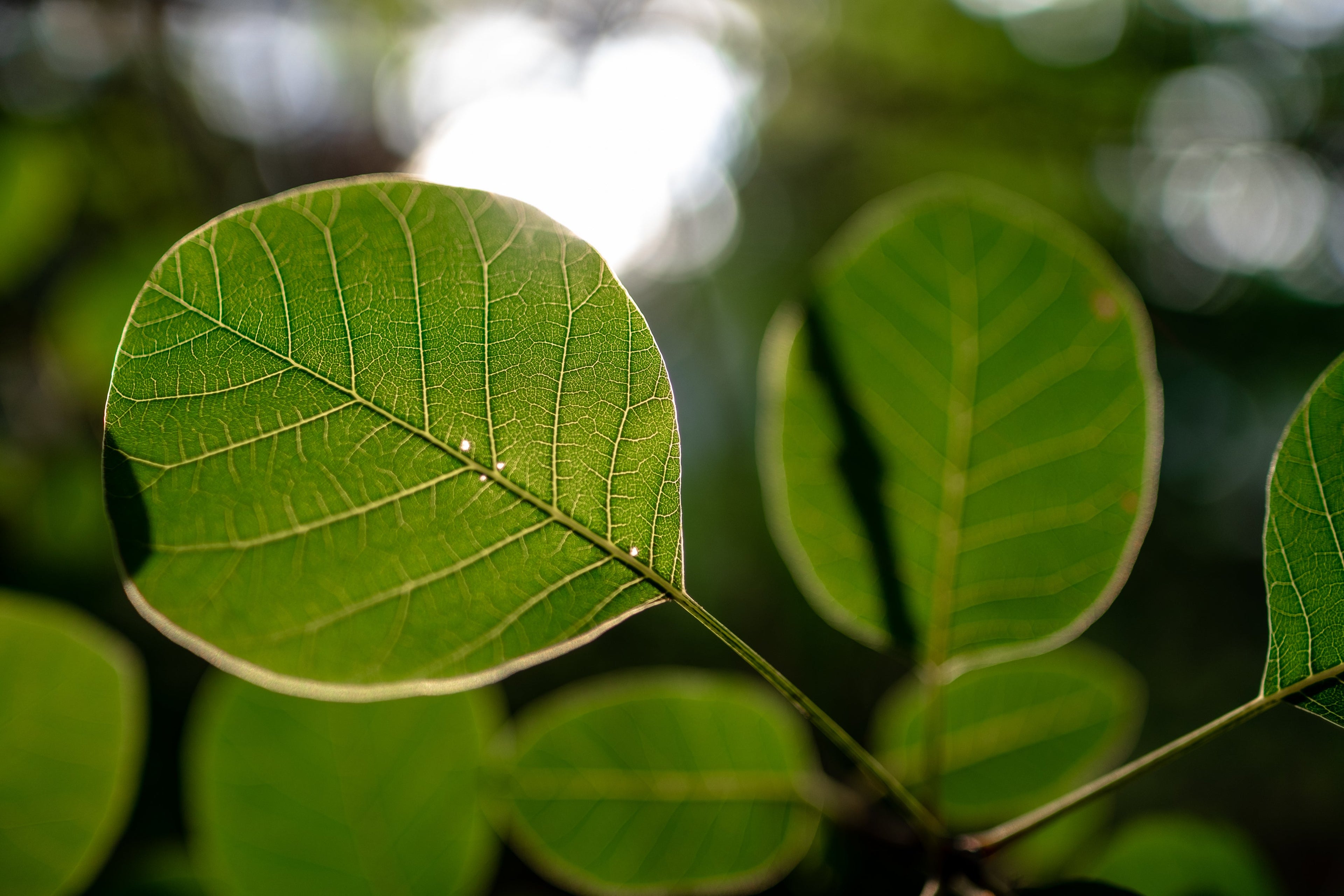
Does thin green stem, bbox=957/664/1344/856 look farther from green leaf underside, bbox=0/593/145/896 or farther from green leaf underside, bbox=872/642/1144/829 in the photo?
green leaf underside, bbox=0/593/145/896

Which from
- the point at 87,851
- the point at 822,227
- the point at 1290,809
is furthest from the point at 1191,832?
the point at 1290,809

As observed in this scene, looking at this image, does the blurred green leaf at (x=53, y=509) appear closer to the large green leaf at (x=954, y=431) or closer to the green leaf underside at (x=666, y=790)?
the green leaf underside at (x=666, y=790)

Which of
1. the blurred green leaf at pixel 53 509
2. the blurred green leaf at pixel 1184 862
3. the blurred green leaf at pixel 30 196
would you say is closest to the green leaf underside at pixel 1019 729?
the blurred green leaf at pixel 1184 862

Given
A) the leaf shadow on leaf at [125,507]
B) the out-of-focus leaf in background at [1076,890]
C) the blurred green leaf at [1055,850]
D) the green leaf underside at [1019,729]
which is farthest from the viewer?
the blurred green leaf at [1055,850]

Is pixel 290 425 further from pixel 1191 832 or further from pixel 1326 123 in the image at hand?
pixel 1326 123

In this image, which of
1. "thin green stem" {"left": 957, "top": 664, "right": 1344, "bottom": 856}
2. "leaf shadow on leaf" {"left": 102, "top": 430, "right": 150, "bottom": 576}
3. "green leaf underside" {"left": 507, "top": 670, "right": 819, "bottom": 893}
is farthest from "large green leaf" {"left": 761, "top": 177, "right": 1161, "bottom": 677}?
"leaf shadow on leaf" {"left": 102, "top": 430, "right": 150, "bottom": 576}
